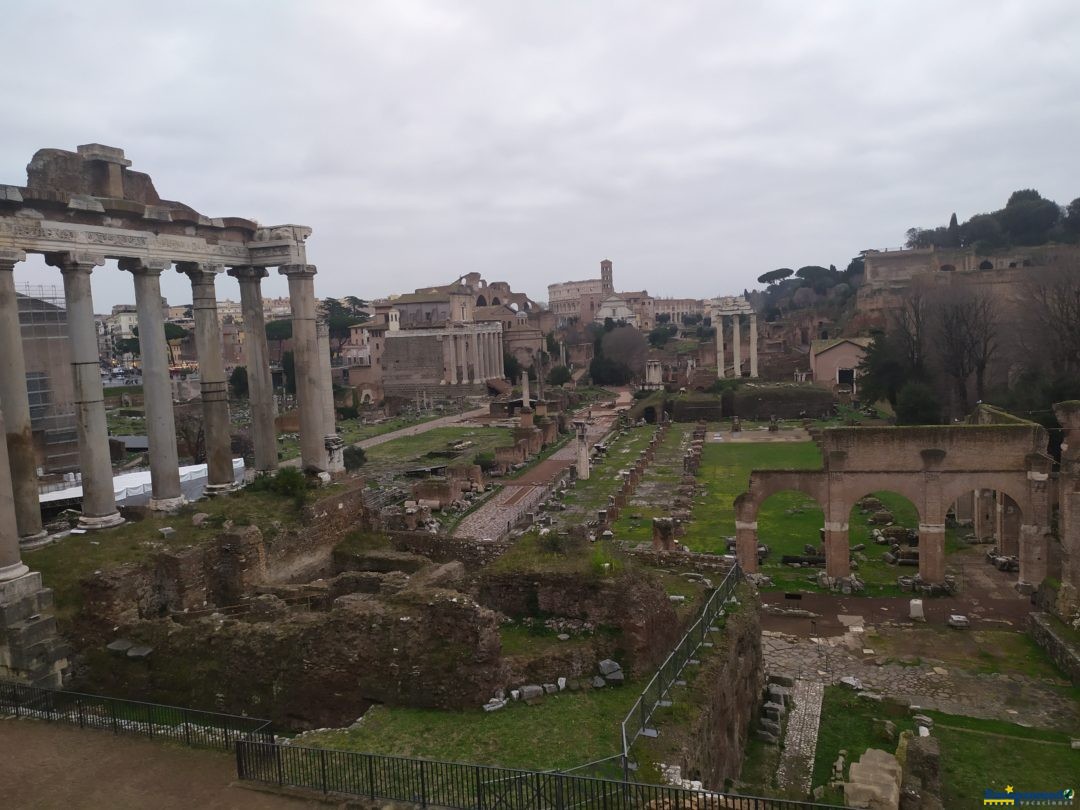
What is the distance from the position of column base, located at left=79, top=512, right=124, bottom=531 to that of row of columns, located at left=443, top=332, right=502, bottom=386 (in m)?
72.9

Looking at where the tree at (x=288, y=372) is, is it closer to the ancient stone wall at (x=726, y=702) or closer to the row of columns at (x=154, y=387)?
the row of columns at (x=154, y=387)

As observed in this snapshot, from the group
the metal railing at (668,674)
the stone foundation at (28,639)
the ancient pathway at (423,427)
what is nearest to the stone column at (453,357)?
the ancient pathway at (423,427)

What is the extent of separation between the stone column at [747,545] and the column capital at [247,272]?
45.9ft

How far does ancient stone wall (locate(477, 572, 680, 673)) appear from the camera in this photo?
1059 centimetres

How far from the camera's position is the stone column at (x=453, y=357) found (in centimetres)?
8825

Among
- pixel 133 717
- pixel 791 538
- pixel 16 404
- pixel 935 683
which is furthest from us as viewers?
pixel 791 538

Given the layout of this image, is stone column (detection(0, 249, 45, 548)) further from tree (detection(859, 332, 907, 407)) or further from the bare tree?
tree (detection(859, 332, 907, 407))

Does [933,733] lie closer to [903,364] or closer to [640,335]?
[903,364]

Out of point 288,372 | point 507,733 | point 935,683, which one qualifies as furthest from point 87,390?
point 288,372

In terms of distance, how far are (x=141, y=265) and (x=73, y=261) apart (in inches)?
62.2

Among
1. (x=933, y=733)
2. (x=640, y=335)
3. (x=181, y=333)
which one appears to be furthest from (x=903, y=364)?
(x=181, y=333)

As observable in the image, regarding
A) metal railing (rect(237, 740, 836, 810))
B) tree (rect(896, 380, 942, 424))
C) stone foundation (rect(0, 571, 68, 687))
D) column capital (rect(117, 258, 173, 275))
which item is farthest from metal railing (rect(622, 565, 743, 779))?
tree (rect(896, 380, 942, 424))

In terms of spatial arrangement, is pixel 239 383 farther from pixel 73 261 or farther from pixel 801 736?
pixel 801 736

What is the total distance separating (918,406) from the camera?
4069cm
